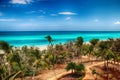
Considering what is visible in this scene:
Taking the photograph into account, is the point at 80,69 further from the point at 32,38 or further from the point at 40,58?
the point at 32,38

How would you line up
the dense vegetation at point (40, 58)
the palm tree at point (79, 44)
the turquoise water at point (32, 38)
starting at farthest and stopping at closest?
the turquoise water at point (32, 38) → the palm tree at point (79, 44) → the dense vegetation at point (40, 58)

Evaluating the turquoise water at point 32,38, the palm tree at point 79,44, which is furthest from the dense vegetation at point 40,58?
the turquoise water at point 32,38

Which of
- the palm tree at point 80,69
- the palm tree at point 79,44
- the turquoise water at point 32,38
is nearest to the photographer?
the palm tree at point 80,69

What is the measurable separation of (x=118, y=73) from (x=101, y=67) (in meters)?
1.43

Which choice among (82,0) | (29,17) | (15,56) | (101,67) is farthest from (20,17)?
(15,56)

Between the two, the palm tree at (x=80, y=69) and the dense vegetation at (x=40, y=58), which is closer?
the dense vegetation at (x=40, y=58)

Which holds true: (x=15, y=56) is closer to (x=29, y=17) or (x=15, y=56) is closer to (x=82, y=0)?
(x=82, y=0)

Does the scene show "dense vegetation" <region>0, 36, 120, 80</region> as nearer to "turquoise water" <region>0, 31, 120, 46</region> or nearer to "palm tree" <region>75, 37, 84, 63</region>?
"palm tree" <region>75, 37, 84, 63</region>

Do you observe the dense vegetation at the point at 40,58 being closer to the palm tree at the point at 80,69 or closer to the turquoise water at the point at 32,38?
the palm tree at the point at 80,69

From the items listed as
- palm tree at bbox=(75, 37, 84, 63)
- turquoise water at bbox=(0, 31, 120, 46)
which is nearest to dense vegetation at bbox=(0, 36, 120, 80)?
palm tree at bbox=(75, 37, 84, 63)

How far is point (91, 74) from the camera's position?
45.2 ft

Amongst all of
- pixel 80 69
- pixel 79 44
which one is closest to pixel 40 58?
pixel 80 69

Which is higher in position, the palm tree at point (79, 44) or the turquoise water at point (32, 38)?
the palm tree at point (79, 44)

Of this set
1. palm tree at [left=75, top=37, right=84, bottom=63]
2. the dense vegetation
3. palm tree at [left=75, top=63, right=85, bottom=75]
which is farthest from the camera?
palm tree at [left=75, top=37, right=84, bottom=63]
